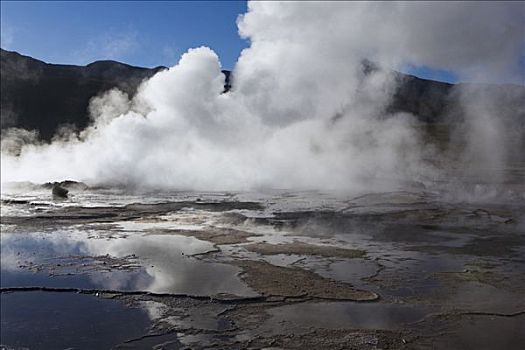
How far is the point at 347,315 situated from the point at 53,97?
63984mm

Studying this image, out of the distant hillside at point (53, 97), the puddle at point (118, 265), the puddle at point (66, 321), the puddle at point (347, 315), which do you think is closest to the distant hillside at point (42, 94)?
the distant hillside at point (53, 97)

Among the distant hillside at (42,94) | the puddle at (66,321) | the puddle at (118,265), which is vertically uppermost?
the distant hillside at (42,94)

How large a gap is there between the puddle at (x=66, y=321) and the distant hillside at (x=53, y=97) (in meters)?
49.7

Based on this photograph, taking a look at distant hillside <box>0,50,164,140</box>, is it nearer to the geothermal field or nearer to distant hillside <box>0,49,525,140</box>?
distant hillside <box>0,49,525,140</box>

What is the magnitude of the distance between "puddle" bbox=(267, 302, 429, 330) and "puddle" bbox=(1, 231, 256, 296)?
827mm

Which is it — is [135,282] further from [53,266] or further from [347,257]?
[347,257]

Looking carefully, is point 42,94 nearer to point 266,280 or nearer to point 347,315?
Result: point 266,280

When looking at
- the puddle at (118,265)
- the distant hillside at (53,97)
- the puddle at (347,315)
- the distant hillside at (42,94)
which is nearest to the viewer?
the puddle at (347,315)

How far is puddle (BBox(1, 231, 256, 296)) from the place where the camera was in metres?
6.98

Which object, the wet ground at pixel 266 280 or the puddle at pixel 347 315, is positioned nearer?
the wet ground at pixel 266 280

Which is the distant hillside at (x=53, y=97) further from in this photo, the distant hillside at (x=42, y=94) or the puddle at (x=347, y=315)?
the puddle at (x=347, y=315)

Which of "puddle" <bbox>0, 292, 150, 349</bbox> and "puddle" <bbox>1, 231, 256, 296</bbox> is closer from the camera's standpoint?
"puddle" <bbox>0, 292, 150, 349</bbox>

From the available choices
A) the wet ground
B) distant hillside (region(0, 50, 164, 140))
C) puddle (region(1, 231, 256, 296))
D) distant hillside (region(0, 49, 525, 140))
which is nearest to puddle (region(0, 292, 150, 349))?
the wet ground

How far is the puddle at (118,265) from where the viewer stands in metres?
6.98
